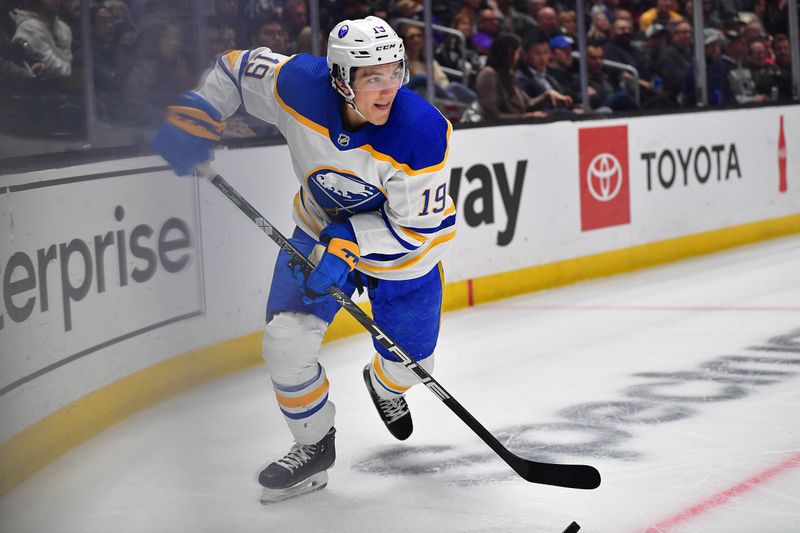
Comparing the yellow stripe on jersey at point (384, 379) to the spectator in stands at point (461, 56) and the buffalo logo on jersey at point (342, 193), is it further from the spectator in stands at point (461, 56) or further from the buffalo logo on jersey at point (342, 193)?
the spectator in stands at point (461, 56)

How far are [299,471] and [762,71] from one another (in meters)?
5.59

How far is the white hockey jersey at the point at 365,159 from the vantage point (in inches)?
95.7

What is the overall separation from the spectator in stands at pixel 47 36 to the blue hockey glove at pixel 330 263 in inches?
29.1

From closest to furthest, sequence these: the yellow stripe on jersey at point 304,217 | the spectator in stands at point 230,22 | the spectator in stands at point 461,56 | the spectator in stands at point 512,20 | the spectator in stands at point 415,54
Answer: the spectator in stands at point 230,22, the yellow stripe on jersey at point 304,217, the spectator in stands at point 415,54, the spectator in stands at point 461,56, the spectator in stands at point 512,20

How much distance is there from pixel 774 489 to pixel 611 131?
3.59 m

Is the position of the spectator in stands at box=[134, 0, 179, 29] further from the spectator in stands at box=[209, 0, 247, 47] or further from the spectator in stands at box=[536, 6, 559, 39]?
the spectator in stands at box=[536, 6, 559, 39]

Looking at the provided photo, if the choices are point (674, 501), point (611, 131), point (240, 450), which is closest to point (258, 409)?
point (240, 450)

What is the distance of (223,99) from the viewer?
2.71 metres

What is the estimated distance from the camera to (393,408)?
9.70ft

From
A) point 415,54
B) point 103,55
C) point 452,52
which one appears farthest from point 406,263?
point 452,52

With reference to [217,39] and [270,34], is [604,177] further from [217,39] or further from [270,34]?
[217,39]

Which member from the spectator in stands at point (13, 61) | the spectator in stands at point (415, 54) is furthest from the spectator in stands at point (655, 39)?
the spectator in stands at point (13, 61)

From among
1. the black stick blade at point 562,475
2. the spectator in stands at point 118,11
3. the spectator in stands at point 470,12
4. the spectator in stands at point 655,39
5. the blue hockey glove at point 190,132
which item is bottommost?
the black stick blade at point 562,475

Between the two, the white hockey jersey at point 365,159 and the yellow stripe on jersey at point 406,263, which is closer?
the white hockey jersey at point 365,159
